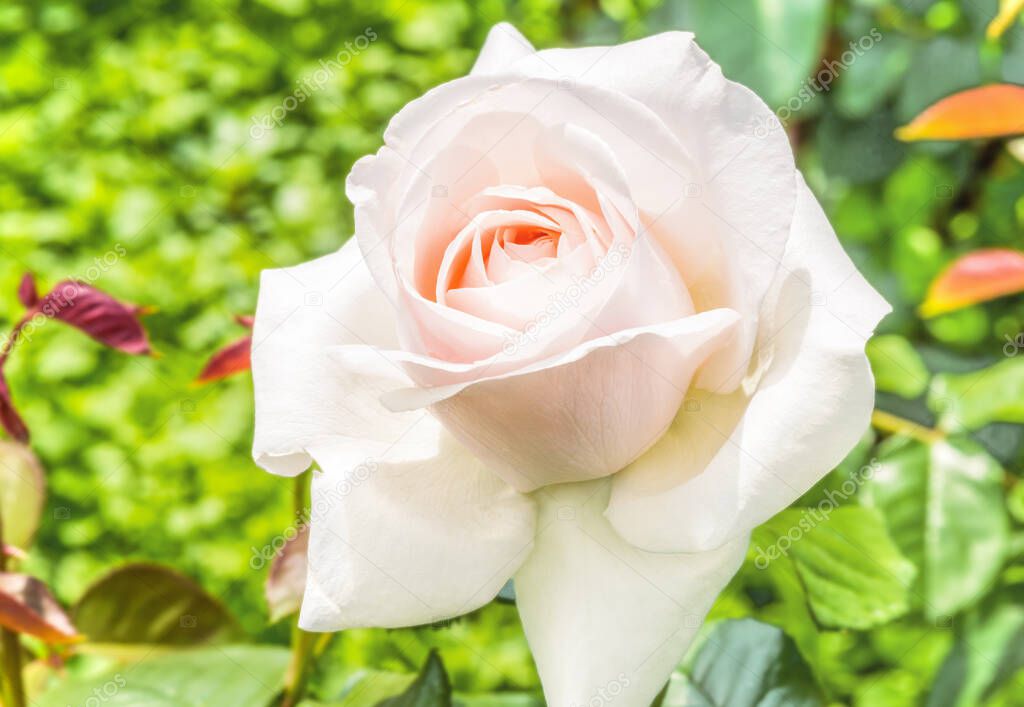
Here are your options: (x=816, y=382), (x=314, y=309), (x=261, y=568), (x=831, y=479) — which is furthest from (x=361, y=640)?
(x=816, y=382)

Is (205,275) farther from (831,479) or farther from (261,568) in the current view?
(831,479)

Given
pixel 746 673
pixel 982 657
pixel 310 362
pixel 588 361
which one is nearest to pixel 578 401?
pixel 588 361

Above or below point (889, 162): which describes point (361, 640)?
below

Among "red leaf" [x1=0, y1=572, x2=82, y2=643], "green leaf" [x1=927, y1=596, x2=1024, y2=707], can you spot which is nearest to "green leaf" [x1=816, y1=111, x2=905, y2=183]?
"green leaf" [x1=927, y1=596, x2=1024, y2=707]

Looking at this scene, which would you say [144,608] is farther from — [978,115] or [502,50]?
[978,115]

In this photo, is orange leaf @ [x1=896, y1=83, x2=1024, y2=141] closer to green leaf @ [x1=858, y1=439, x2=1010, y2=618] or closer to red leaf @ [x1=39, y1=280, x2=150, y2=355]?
green leaf @ [x1=858, y1=439, x2=1010, y2=618]

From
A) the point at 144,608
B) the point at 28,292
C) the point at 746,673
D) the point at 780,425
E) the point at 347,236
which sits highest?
the point at 780,425

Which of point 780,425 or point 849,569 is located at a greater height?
point 780,425
